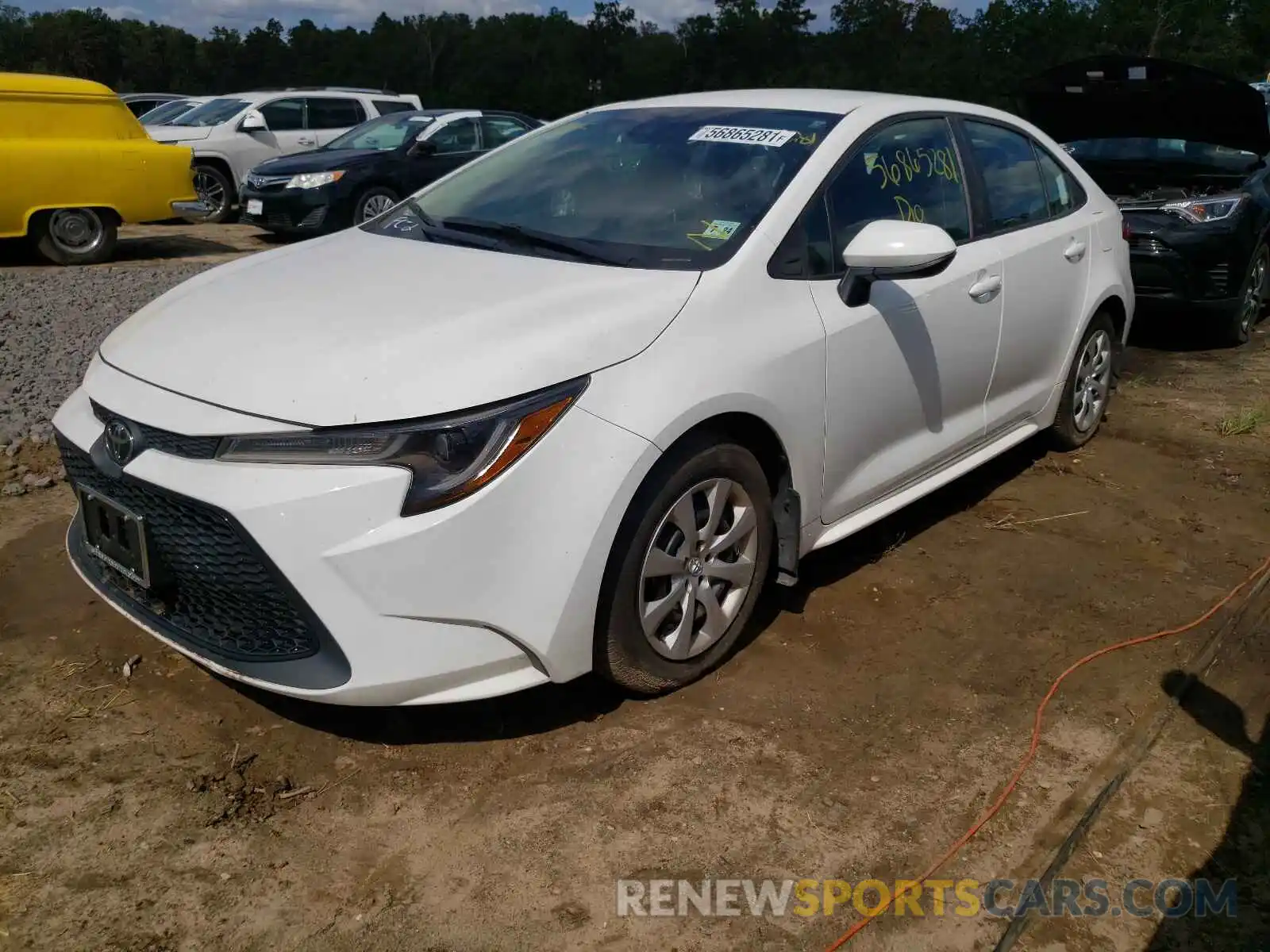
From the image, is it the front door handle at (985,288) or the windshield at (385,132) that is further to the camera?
the windshield at (385,132)

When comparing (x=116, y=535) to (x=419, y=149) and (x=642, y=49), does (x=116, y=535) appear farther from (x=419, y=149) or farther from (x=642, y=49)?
(x=642, y=49)

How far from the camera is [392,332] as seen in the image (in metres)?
2.67

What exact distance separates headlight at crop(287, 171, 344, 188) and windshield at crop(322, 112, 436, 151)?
37.3 inches

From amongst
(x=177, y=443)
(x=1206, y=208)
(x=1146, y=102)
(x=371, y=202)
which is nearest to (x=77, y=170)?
(x=371, y=202)

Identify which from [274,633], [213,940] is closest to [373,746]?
[274,633]

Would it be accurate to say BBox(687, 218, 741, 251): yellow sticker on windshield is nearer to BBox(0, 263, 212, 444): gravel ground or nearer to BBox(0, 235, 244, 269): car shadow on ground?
BBox(0, 263, 212, 444): gravel ground

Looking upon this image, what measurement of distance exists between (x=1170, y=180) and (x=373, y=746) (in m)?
7.27

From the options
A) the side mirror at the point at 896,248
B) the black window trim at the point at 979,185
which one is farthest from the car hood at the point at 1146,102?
the side mirror at the point at 896,248

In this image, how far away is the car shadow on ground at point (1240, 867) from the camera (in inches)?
89.8

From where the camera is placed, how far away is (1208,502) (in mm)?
4691

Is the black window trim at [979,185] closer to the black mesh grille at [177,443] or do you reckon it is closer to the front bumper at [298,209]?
the black mesh grille at [177,443]

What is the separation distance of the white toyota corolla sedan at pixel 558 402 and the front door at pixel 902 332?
0.01 meters

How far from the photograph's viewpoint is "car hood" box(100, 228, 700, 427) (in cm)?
248

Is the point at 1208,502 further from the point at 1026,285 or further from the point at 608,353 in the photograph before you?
the point at 608,353
